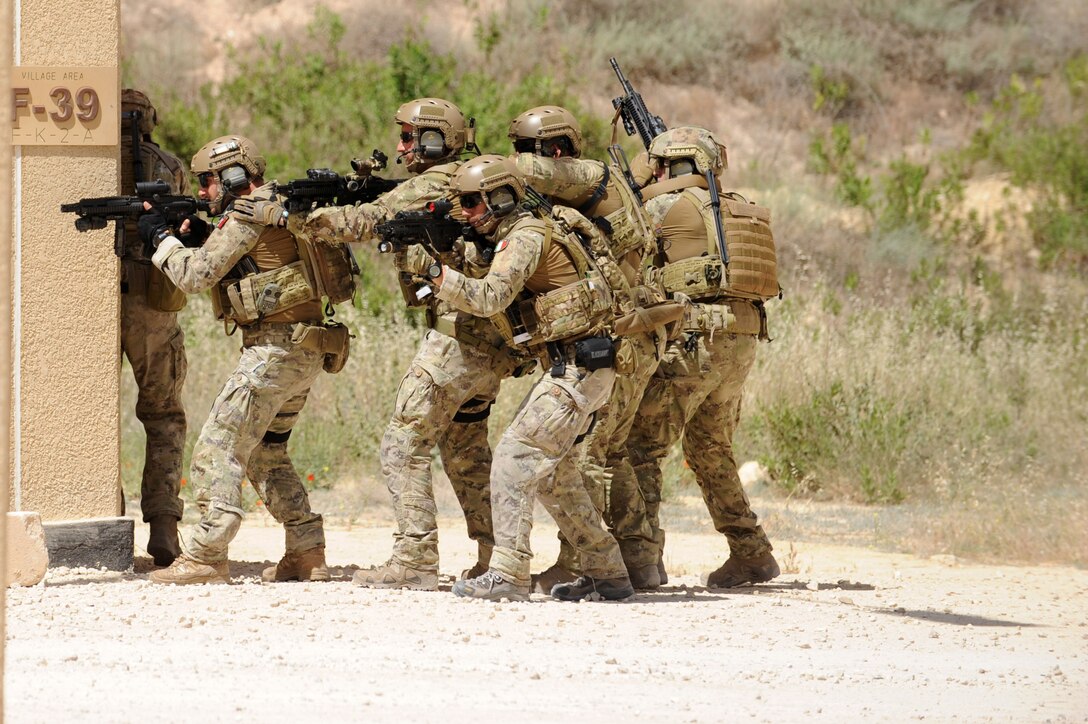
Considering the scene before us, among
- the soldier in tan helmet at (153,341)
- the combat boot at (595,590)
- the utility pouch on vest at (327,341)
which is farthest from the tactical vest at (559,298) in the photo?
the soldier in tan helmet at (153,341)

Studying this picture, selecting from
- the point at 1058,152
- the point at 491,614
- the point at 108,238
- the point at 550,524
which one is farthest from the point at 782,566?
the point at 1058,152

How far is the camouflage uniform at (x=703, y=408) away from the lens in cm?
785

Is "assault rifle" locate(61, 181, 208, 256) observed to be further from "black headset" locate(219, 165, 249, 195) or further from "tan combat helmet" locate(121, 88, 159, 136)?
"tan combat helmet" locate(121, 88, 159, 136)

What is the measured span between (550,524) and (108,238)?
4.53 meters

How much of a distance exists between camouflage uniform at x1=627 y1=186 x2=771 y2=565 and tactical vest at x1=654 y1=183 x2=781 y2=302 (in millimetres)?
59

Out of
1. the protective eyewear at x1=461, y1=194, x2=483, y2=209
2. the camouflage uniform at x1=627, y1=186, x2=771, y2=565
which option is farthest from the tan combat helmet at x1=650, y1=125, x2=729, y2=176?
the protective eyewear at x1=461, y1=194, x2=483, y2=209

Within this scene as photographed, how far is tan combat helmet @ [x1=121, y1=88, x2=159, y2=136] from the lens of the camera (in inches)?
318

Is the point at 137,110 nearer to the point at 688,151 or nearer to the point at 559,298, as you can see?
the point at 559,298

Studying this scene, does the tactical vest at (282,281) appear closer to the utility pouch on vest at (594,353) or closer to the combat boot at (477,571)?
the utility pouch on vest at (594,353)

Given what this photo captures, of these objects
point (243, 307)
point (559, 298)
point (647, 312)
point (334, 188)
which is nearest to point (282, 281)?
point (243, 307)

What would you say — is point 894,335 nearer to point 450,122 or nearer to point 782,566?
point 782,566

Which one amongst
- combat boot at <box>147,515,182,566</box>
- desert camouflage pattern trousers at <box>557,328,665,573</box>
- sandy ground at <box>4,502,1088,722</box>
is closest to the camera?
sandy ground at <box>4,502,1088,722</box>

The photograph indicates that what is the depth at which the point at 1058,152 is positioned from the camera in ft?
62.3

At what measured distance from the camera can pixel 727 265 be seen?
7.84m
